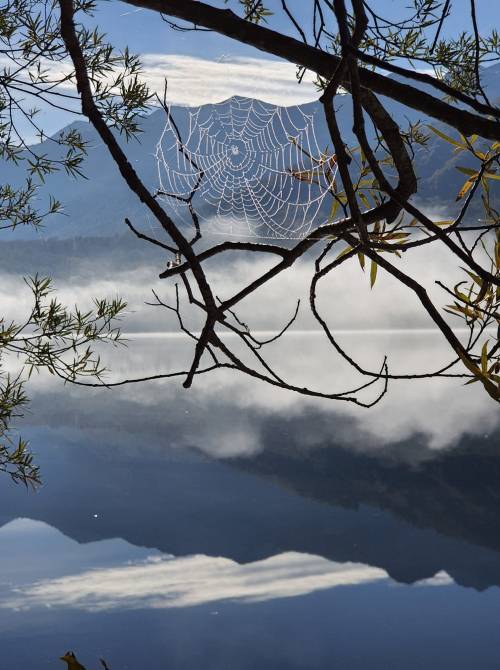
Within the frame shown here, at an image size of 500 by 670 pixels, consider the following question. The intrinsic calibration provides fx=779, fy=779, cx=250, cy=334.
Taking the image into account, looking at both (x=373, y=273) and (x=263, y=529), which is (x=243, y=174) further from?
(x=263, y=529)

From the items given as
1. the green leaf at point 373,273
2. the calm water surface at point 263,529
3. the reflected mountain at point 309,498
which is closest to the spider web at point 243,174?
the green leaf at point 373,273

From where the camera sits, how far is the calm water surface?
2773 centimetres

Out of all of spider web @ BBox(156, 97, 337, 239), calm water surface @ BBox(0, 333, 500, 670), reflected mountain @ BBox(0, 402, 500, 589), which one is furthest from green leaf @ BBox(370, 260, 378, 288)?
reflected mountain @ BBox(0, 402, 500, 589)

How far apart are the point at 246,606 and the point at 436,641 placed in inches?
295

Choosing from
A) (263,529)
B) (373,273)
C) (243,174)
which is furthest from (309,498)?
(373,273)

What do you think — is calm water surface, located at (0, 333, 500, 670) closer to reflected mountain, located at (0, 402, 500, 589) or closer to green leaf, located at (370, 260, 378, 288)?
reflected mountain, located at (0, 402, 500, 589)

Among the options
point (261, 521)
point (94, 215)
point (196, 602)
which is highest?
point (94, 215)

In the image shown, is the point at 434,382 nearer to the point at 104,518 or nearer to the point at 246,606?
the point at 246,606

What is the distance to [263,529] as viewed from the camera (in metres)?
46.8

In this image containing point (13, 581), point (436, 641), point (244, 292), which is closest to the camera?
point (244, 292)

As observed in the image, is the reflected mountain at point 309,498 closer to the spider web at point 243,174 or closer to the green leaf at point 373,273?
the spider web at point 243,174


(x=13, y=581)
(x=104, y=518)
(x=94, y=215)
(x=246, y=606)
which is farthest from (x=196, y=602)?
(x=94, y=215)

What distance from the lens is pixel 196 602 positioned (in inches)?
1156

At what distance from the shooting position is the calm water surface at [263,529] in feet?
91.0
